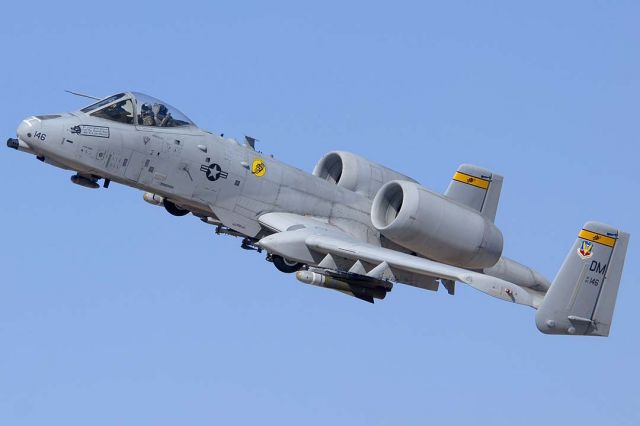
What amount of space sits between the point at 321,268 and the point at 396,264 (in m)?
1.40

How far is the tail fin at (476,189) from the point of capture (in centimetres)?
3228

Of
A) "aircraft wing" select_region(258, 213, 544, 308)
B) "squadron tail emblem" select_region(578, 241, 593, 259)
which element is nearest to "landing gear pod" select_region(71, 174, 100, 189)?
"aircraft wing" select_region(258, 213, 544, 308)

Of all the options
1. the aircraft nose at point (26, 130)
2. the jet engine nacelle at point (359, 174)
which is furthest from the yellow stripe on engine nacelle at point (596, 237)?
the aircraft nose at point (26, 130)

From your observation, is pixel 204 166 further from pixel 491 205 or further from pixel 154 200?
pixel 491 205

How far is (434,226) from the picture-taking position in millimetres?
30250

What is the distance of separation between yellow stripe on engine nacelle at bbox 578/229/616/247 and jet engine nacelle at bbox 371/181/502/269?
7.34ft

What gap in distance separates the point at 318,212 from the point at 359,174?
1313 mm

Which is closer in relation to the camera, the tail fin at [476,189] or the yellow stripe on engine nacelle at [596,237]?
the yellow stripe on engine nacelle at [596,237]

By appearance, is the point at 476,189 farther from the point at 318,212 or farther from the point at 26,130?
the point at 26,130

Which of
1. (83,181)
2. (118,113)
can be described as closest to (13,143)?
(83,181)

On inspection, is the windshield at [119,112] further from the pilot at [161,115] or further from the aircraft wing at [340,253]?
the aircraft wing at [340,253]

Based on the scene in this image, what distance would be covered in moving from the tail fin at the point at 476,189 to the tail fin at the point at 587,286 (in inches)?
137

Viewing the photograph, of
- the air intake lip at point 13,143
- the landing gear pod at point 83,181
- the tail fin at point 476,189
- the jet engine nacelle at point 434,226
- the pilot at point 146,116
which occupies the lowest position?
the landing gear pod at point 83,181

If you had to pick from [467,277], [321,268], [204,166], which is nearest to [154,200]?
[204,166]
